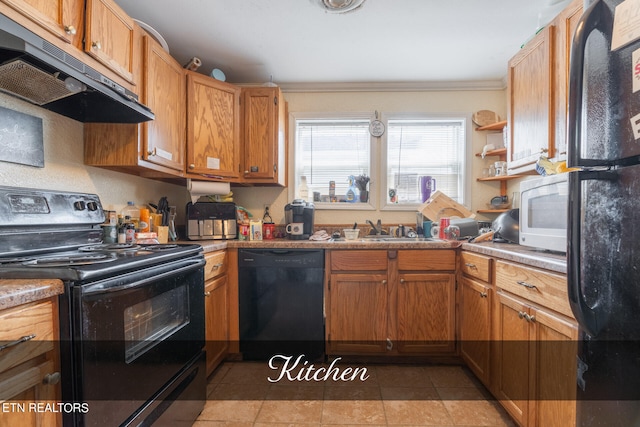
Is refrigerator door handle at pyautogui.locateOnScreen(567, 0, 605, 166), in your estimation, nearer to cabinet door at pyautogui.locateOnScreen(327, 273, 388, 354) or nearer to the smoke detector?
the smoke detector

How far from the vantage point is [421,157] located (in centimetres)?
281

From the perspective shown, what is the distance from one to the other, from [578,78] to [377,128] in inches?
81.3

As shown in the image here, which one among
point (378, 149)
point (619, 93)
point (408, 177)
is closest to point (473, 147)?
point (408, 177)

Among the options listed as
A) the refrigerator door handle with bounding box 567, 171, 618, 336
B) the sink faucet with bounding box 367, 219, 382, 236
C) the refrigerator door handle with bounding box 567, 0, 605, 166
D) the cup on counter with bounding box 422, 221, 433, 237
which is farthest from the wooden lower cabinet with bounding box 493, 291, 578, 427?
the sink faucet with bounding box 367, 219, 382, 236

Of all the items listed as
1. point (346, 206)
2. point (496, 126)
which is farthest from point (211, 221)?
point (496, 126)

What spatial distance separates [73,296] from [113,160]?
1055 millimetres

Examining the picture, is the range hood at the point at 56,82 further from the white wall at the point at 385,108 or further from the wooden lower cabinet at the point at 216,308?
the white wall at the point at 385,108

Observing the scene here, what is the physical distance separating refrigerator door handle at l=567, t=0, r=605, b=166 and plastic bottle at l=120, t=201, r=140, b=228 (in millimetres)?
2128

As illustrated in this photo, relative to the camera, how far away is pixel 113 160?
1.67 meters

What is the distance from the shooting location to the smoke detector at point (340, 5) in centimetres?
170

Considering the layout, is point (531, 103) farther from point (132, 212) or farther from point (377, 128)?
point (132, 212)

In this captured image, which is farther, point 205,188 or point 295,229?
point 295,229

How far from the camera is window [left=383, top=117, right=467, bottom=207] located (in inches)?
109

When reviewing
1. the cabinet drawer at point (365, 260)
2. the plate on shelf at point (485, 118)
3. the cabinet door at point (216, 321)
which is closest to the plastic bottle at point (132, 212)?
the cabinet door at point (216, 321)
